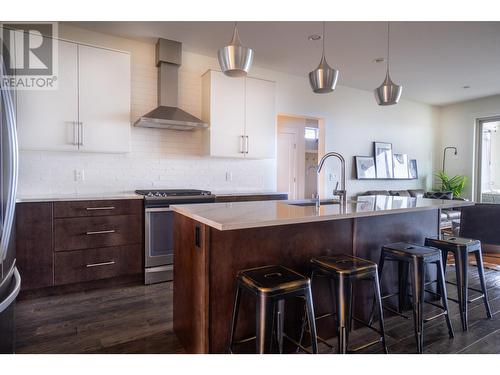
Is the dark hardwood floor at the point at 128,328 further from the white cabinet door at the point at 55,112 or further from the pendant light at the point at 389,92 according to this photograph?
the pendant light at the point at 389,92

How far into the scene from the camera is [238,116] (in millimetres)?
4020

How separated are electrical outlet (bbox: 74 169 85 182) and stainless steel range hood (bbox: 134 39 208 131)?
2.63ft

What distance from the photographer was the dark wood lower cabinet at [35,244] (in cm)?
268

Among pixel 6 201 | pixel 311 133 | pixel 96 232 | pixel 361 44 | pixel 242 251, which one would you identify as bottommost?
pixel 96 232

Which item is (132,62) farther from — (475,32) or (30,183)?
(475,32)

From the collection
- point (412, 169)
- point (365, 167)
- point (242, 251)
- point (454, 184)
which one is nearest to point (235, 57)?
point (242, 251)

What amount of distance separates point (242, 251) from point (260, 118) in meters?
2.75

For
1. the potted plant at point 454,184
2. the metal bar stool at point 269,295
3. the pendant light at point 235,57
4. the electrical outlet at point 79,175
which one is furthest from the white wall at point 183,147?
the metal bar stool at point 269,295

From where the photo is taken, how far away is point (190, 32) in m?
3.44

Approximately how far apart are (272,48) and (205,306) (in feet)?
10.7

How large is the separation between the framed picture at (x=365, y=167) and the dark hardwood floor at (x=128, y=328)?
10.2ft

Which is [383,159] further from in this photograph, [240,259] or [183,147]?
[240,259]

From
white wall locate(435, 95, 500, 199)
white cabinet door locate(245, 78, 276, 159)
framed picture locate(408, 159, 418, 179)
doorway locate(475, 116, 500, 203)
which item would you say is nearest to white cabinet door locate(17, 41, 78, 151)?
white cabinet door locate(245, 78, 276, 159)
